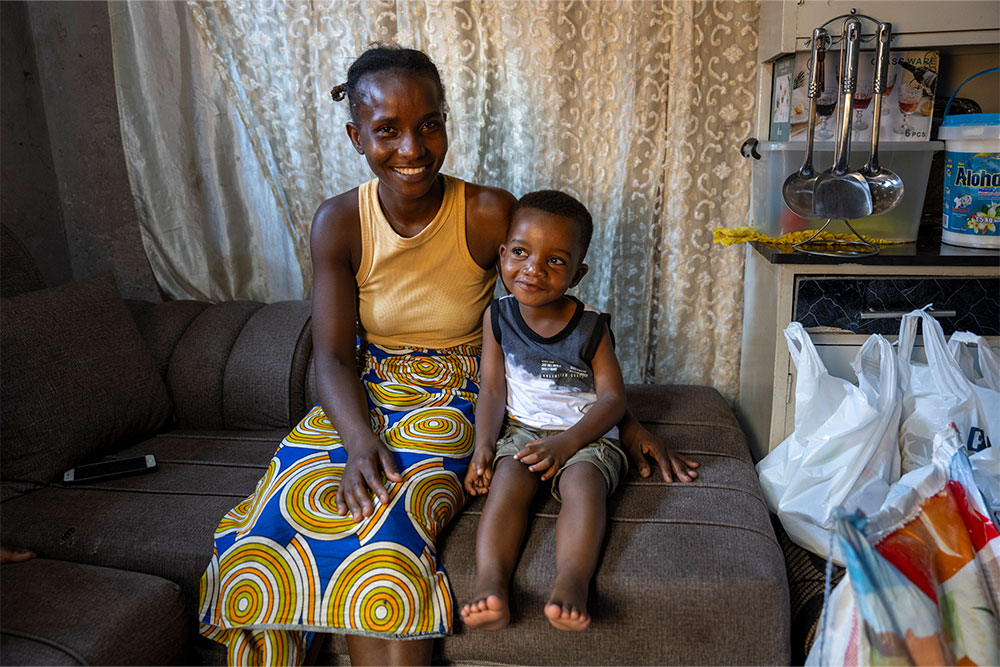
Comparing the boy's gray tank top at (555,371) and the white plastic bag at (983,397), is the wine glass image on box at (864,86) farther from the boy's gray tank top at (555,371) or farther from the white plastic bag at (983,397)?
the boy's gray tank top at (555,371)

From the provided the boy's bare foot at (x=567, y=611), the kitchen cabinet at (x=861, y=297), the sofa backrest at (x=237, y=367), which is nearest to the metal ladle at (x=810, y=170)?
the kitchen cabinet at (x=861, y=297)

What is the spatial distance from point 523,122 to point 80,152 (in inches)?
56.9

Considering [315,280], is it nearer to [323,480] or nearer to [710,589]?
[323,480]

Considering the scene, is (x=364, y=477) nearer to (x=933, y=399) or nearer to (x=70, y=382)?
(x=70, y=382)

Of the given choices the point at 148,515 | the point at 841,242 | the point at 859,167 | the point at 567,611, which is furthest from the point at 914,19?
the point at 148,515

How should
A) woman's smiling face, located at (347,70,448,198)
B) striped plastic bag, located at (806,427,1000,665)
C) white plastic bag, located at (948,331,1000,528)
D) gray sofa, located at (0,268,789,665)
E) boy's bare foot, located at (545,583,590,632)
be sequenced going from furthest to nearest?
woman's smiling face, located at (347,70,448,198), white plastic bag, located at (948,331,1000,528), gray sofa, located at (0,268,789,665), boy's bare foot, located at (545,583,590,632), striped plastic bag, located at (806,427,1000,665)

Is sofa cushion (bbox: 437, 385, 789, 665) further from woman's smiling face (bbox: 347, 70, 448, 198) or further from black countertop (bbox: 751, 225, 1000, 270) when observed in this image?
woman's smiling face (bbox: 347, 70, 448, 198)

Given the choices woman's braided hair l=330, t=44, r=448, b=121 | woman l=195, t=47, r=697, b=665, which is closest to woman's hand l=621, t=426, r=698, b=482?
woman l=195, t=47, r=697, b=665

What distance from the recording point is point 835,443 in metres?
1.48

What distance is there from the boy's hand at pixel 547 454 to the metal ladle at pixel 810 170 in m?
0.78

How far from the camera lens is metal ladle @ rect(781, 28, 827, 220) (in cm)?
162

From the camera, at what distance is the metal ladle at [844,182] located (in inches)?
62.2

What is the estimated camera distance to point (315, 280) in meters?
1.67

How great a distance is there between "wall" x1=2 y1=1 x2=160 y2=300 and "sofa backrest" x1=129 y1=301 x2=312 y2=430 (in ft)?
1.89
